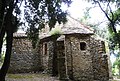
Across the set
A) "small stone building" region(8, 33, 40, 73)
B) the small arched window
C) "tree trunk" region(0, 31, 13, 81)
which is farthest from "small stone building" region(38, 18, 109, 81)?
"tree trunk" region(0, 31, 13, 81)

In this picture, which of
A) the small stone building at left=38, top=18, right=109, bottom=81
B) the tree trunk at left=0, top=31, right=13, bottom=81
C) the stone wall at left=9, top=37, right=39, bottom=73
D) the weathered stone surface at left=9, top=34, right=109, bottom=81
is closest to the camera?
the tree trunk at left=0, top=31, right=13, bottom=81

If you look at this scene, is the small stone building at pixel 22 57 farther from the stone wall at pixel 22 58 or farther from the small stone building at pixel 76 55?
the small stone building at pixel 76 55

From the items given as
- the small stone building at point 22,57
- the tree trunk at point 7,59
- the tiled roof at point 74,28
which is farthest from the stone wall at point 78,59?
the tree trunk at point 7,59

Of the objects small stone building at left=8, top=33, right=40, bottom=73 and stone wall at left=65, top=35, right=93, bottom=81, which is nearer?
stone wall at left=65, top=35, right=93, bottom=81

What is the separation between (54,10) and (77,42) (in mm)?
7787

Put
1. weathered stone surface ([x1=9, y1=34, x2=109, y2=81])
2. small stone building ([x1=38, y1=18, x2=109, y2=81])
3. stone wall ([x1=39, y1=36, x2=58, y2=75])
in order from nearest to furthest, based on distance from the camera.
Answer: weathered stone surface ([x1=9, y1=34, x2=109, y2=81]) → small stone building ([x1=38, y1=18, x2=109, y2=81]) → stone wall ([x1=39, y1=36, x2=58, y2=75])

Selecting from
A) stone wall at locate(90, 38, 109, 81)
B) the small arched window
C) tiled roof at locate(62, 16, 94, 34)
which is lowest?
stone wall at locate(90, 38, 109, 81)

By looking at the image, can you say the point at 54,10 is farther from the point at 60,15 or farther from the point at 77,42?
the point at 77,42

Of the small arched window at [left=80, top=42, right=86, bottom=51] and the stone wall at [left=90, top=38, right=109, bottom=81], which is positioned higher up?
the small arched window at [left=80, top=42, right=86, bottom=51]

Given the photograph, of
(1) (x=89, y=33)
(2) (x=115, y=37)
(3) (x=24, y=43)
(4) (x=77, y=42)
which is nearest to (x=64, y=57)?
(4) (x=77, y=42)

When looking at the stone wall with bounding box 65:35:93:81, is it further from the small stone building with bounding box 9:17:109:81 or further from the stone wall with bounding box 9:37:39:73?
the stone wall with bounding box 9:37:39:73

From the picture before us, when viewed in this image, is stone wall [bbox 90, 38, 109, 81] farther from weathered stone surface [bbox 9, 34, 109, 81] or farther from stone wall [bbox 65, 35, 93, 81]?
stone wall [bbox 65, 35, 93, 81]

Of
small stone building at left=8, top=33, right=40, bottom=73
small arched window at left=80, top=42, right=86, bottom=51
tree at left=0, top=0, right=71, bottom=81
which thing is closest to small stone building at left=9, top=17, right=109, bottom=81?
small arched window at left=80, top=42, right=86, bottom=51

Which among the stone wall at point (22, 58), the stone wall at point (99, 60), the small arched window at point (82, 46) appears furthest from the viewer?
the stone wall at point (22, 58)
